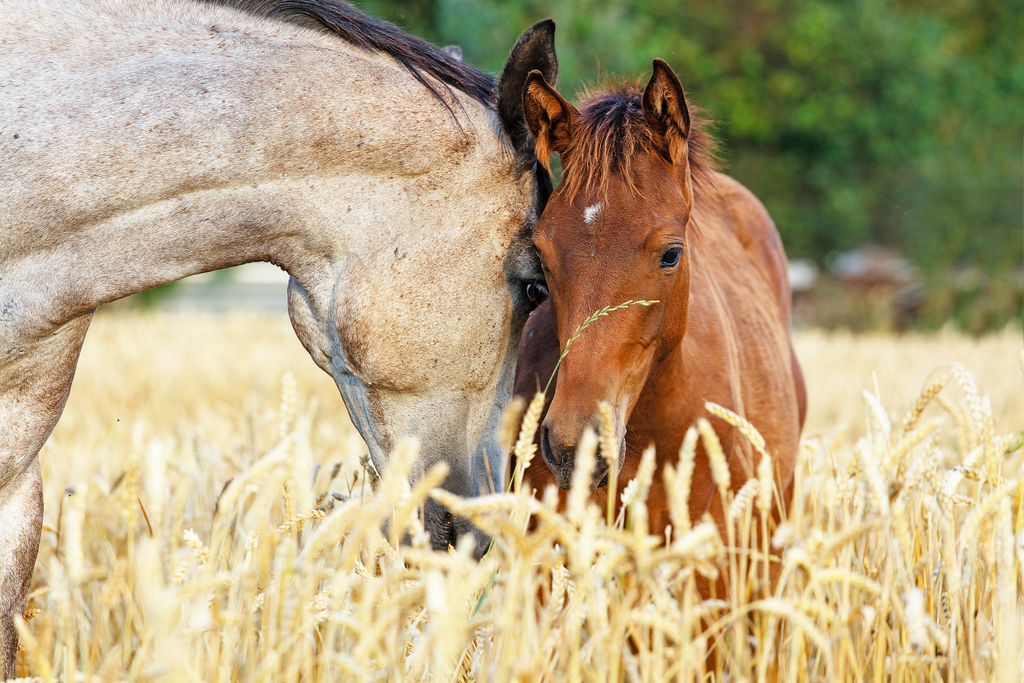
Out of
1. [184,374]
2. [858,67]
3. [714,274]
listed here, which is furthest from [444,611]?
[858,67]

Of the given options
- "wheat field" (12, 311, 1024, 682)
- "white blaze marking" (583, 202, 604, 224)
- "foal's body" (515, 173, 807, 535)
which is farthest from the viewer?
"foal's body" (515, 173, 807, 535)

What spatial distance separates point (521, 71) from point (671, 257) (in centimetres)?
66

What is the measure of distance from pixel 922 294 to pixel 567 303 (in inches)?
553

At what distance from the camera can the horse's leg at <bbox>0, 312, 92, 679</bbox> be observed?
216cm

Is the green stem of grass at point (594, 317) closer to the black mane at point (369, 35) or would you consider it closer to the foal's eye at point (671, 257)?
the foal's eye at point (671, 257)

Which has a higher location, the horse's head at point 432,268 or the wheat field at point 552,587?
the horse's head at point 432,268

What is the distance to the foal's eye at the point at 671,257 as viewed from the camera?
225 cm

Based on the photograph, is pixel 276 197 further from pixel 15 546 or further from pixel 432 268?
pixel 15 546

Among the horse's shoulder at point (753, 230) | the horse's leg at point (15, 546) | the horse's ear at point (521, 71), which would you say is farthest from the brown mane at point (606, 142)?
the horse's shoulder at point (753, 230)

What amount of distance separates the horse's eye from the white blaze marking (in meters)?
0.26

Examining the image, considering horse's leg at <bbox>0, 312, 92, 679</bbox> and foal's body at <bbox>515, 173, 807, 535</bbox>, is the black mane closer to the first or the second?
foal's body at <bbox>515, 173, 807, 535</bbox>

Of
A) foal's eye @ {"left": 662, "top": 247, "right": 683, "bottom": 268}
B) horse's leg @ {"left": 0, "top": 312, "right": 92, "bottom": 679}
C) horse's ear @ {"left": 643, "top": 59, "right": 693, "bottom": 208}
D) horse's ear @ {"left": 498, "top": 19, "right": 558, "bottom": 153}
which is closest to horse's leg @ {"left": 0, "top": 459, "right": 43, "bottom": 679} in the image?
horse's leg @ {"left": 0, "top": 312, "right": 92, "bottom": 679}

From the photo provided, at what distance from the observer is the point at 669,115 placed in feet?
7.77

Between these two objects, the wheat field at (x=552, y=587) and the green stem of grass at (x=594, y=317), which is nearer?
the wheat field at (x=552, y=587)
